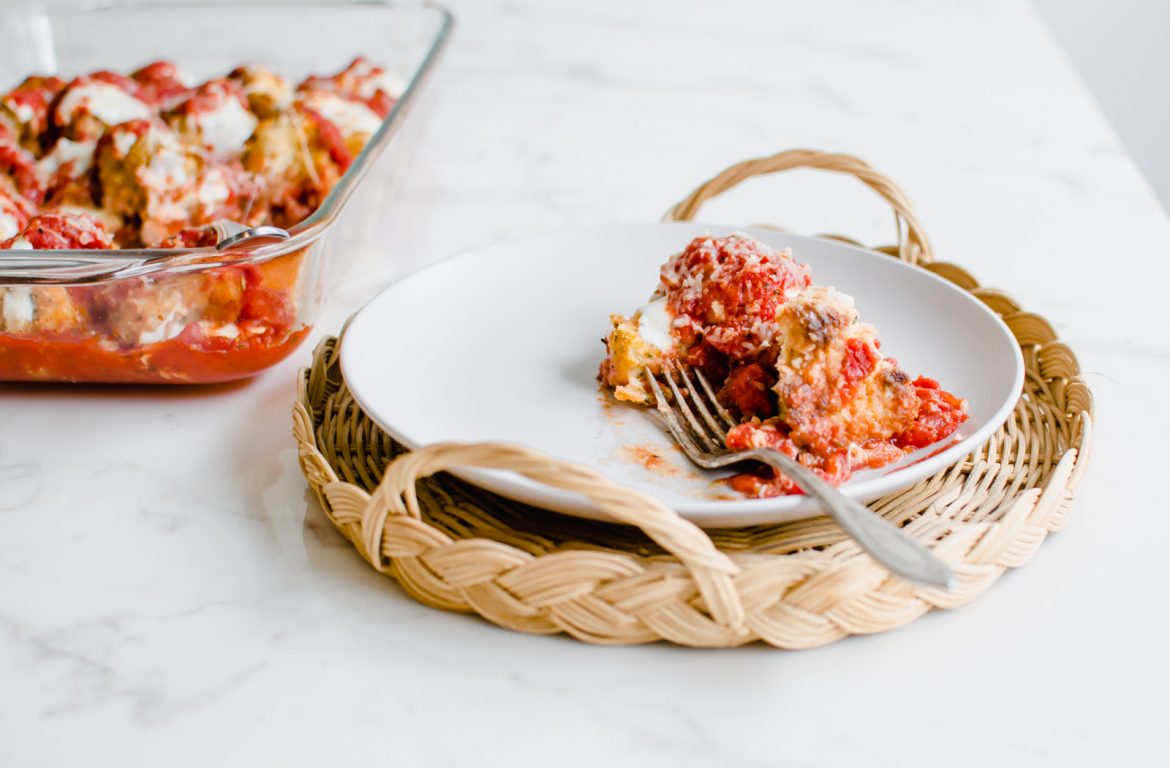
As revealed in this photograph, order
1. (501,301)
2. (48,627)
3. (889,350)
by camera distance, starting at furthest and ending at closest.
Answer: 1. (501,301)
2. (889,350)
3. (48,627)

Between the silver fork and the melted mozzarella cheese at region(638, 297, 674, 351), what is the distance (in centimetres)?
2

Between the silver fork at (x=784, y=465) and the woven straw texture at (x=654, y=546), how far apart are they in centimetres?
5

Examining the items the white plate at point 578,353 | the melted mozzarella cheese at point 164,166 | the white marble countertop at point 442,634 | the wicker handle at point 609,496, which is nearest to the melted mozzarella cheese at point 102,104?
the melted mozzarella cheese at point 164,166

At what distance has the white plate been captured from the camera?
1.03m

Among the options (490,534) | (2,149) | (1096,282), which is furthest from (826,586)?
(2,149)

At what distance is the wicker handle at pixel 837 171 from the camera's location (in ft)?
4.48

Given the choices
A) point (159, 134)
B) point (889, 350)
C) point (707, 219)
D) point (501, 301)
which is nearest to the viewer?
point (889, 350)

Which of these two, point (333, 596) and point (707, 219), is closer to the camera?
point (333, 596)

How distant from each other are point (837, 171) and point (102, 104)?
108cm

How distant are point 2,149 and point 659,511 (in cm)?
123

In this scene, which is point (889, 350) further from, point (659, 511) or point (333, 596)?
point (333, 596)

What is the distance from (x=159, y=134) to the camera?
5.05ft

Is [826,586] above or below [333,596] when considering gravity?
above

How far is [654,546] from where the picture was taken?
1.00 meters
